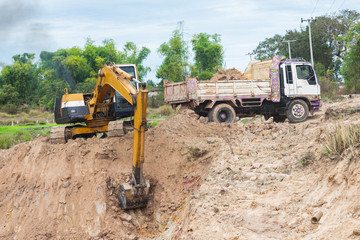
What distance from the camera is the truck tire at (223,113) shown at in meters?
17.2

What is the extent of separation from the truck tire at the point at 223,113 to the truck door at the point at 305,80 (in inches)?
129

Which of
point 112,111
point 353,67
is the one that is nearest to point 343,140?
point 112,111

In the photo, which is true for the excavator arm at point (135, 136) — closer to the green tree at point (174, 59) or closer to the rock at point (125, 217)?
the rock at point (125, 217)

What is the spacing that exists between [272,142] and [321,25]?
42.7 meters

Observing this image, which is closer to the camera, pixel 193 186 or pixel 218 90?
pixel 193 186

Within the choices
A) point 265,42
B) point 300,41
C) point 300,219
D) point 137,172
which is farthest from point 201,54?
point 300,219

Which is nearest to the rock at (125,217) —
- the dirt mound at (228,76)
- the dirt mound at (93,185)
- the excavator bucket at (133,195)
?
the dirt mound at (93,185)

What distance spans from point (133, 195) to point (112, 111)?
14.4 feet

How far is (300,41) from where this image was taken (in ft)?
175

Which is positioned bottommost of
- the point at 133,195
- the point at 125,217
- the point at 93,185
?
the point at 125,217

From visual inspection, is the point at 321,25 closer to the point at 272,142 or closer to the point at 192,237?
the point at 272,142

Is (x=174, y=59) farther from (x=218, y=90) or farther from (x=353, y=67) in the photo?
(x=218, y=90)

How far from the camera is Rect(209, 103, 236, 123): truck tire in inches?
679

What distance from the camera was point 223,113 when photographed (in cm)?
1756
